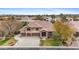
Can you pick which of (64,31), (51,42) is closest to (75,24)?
(64,31)

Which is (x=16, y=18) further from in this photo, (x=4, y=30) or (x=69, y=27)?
(x=69, y=27)

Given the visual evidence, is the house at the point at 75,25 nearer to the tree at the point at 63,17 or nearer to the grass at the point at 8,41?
the tree at the point at 63,17

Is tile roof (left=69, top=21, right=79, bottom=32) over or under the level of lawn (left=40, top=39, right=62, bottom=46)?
over

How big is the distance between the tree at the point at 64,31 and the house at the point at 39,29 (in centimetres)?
6

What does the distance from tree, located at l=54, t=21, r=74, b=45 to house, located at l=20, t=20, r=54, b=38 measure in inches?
2.5

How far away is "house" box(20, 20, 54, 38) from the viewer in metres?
1.36

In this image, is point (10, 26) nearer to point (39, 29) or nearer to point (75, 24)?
point (39, 29)

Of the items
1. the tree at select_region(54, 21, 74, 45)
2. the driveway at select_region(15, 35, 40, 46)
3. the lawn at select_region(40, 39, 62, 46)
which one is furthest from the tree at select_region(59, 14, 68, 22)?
Result: the driveway at select_region(15, 35, 40, 46)

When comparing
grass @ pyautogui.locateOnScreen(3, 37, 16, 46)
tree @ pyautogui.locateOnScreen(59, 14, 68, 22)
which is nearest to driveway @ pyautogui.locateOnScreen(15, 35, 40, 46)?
grass @ pyautogui.locateOnScreen(3, 37, 16, 46)

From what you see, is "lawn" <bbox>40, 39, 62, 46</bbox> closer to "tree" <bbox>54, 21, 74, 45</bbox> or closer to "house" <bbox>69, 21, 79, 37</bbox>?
"tree" <bbox>54, 21, 74, 45</bbox>

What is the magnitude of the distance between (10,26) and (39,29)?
309 millimetres

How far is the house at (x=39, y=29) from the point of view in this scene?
1357 millimetres

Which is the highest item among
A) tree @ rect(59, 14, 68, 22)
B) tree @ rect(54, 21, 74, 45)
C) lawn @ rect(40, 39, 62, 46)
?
tree @ rect(59, 14, 68, 22)
